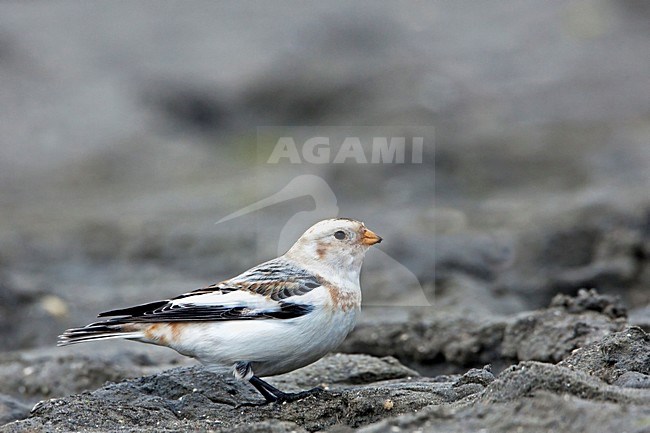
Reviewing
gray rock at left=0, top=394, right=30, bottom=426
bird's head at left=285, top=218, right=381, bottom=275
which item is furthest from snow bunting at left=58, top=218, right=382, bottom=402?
gray rock at left=0, top=394, right=30, bottom=426

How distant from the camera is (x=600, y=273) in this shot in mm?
9477

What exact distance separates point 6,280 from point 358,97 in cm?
857

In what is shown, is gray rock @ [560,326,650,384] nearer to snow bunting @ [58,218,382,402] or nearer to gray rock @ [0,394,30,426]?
snow bunting @ [58,218,382,402]

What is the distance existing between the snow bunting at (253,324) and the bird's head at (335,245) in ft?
Result: 0.45

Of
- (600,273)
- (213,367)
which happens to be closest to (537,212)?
Answer: (600,273)

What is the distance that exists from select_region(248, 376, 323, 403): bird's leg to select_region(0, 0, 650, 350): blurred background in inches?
96.2

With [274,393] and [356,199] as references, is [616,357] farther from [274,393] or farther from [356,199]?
[356,199]

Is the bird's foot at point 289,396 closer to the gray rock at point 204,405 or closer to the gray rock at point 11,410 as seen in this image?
the gray rock at point 204,405

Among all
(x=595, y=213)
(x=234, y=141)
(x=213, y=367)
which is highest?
(x=234, y=141)

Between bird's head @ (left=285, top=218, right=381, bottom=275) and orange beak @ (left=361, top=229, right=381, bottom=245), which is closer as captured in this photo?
bird's head @ (left=285, top=218, right=381, bottom=275)

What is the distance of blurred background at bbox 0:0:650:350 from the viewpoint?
1013cm

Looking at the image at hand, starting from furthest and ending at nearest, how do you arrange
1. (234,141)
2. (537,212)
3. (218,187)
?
(234,141) → (218,187) → (537,212)

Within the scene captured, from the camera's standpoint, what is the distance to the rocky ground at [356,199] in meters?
5.36

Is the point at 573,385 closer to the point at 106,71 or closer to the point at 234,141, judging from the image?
the point at 234,141
